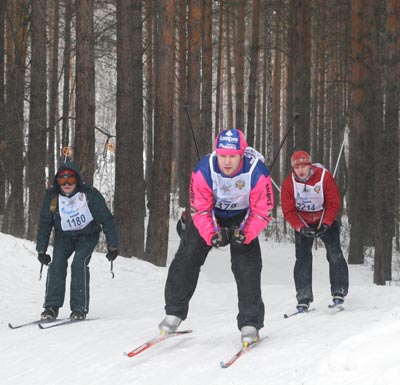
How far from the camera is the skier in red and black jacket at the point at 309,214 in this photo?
24.8ft

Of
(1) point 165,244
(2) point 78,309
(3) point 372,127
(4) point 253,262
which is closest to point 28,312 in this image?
(2) point 78,309

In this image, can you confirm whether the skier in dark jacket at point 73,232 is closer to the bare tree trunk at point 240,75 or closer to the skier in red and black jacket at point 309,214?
the skier in red and black jacket at point 309,214

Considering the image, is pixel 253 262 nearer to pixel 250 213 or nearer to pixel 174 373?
pixel 250 213

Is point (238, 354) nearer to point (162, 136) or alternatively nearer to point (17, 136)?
point (162, 136)

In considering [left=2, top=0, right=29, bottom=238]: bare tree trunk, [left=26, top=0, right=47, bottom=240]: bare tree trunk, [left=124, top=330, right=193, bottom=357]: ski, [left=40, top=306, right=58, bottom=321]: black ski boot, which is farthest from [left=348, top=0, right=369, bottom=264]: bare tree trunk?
[left=124, top=330, right=193, bottom=357]: ski

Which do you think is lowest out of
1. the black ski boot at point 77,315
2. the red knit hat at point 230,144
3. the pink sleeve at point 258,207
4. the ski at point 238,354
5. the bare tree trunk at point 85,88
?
the black ski boot at point 77,315

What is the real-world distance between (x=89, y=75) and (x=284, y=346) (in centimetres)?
798

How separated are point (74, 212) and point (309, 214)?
8.46 feet

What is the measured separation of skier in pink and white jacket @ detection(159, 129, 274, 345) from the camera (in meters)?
5.34

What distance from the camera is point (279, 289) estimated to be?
1036cm

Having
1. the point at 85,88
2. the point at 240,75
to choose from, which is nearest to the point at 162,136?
the point at 85,88

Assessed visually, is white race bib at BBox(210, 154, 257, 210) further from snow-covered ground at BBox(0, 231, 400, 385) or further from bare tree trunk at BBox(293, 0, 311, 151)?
bare tree trunk at BBox(293, 0, 311, 151)

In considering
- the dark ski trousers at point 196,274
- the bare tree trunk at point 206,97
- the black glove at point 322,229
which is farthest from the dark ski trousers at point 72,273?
the bare tree trunk at point 206,97

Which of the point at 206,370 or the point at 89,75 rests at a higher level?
the point at 89,75
